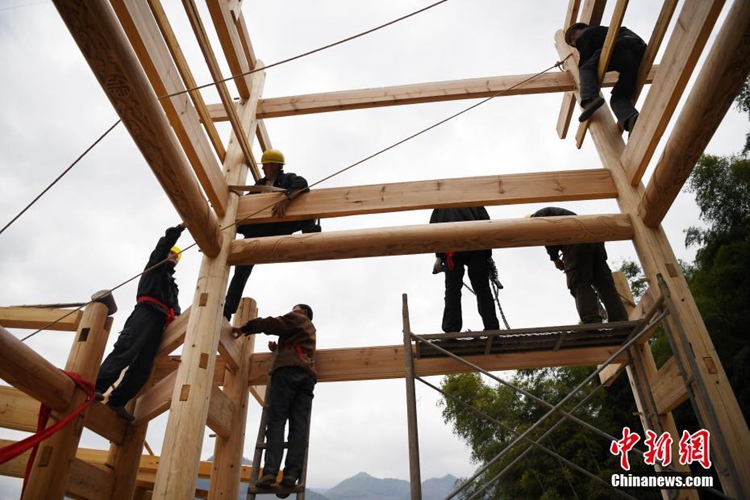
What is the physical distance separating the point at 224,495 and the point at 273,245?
6.93 ft

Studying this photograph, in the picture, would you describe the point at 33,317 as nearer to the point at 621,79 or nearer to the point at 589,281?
the point at 589,281

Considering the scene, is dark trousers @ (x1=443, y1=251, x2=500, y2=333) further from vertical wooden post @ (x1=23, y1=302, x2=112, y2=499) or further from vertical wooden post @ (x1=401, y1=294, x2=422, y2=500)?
vertical wooden post @ (x1=23, y1=302, x2=112, y2=499)

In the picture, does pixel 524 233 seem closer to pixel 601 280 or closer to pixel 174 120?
pixel 601 280

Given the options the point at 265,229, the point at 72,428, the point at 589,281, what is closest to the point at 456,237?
the point at 589,281

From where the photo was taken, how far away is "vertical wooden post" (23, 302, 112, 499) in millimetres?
2941

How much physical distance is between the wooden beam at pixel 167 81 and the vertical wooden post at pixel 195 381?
0.50 metres

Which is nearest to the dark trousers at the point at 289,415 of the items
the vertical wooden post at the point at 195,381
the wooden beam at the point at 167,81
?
the vertical wooden post at the point at 195,381

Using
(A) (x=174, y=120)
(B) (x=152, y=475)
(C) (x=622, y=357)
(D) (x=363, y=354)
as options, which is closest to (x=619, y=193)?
(C) (x=622, y=357)

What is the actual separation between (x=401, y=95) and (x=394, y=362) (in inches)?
110

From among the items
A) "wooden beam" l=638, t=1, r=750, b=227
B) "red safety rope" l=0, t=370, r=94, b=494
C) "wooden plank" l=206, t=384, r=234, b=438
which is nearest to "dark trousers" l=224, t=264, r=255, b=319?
"wooden plank" l=206, t=384, r=234, b=438

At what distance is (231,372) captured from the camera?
173 inches

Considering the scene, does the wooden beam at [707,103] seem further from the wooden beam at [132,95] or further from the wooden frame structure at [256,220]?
the wooden beam at [132,95]

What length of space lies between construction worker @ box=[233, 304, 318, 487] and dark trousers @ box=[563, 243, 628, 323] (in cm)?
238

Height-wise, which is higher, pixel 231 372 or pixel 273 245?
pixel 273 245
